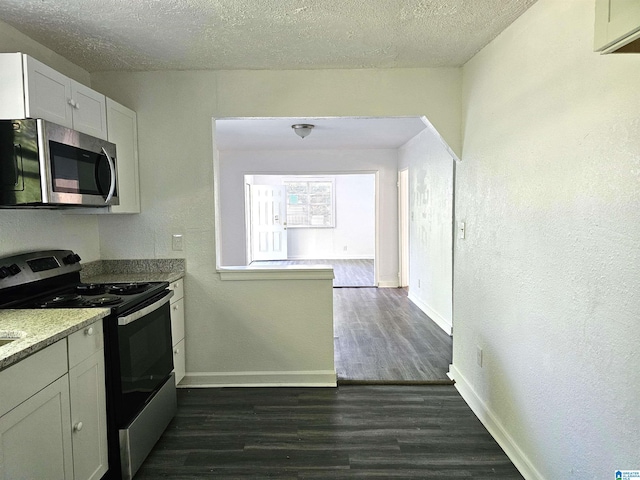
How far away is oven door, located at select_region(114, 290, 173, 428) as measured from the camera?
1951mm

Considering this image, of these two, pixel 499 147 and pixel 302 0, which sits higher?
pixel 302 0

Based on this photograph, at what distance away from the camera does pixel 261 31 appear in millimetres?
2156

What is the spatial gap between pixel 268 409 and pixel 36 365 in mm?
1571

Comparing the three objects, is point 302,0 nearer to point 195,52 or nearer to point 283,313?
point 195,52

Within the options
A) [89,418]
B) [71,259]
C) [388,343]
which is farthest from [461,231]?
[71,259]

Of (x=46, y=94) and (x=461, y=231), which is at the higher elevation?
(x=46, y=94)

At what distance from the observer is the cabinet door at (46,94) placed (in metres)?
1.77

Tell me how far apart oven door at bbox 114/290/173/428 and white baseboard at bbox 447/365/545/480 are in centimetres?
195

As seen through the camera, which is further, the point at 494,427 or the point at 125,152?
the point at 125,152

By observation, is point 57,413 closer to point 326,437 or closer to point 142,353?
point 142,353

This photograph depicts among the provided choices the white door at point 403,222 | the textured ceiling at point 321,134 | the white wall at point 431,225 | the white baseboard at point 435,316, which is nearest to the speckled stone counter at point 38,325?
the textured ceiling at point 321,134

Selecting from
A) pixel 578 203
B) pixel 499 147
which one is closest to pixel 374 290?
pixel 499 147

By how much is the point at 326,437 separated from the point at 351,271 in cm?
611

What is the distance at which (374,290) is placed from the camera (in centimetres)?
659
